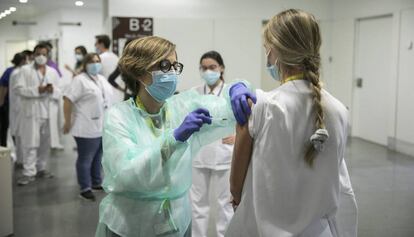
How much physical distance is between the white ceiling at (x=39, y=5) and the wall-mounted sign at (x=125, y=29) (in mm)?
2795

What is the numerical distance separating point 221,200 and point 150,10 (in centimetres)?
468

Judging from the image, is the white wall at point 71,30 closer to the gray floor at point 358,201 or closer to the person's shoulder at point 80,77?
the gray floor at point 358,201

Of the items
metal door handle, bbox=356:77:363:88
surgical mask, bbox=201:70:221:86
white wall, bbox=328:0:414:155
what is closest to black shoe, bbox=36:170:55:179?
surgical mask, bbox=201:70:221:86

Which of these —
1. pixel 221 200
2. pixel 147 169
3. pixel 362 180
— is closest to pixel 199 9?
pixel 362 180

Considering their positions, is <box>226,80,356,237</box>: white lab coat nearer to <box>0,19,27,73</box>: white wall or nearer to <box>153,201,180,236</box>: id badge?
<box>153,201,180,236</box>: id badge

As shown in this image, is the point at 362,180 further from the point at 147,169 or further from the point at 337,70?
the point at 147,169

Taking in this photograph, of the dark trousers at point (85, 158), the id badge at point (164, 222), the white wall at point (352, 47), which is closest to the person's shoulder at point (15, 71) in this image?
the dark trousers at point (85, 158)

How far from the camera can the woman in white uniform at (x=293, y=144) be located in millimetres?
1249

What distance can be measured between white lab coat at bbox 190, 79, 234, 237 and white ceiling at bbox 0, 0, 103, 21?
7155 mm

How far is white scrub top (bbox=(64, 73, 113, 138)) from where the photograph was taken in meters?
4.33

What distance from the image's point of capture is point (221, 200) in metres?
3.17

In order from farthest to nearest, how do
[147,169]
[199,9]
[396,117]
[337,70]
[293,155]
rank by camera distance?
1. [337,70]
2. [199,9]
3. [396,117]
4. [147,169]
5. [293,155]

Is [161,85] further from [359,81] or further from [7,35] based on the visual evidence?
[7,35]

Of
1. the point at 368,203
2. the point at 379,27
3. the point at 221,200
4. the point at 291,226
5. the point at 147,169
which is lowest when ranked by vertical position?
the point at 368,203
